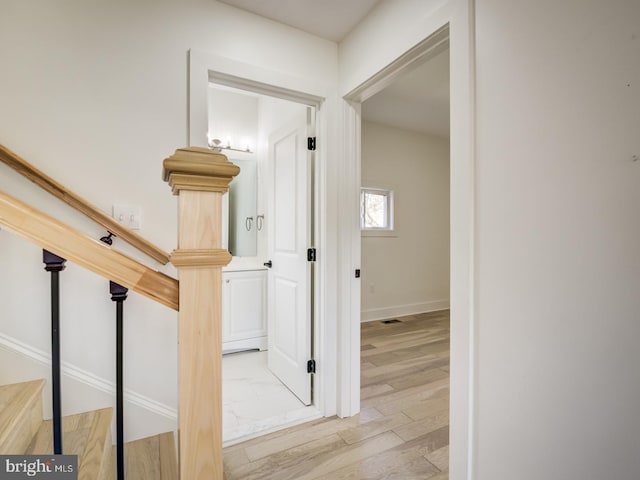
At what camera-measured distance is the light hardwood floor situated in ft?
5.22

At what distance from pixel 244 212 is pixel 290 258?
1.32 metres

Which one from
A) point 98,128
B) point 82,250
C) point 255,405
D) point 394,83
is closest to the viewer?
point 82,250

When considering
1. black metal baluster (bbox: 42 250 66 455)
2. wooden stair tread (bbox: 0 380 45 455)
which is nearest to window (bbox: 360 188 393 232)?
wooden stair tread (bbox: 0 380 45 455)

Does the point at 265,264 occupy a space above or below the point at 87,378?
above

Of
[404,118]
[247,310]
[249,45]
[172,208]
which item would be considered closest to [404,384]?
[247,310]

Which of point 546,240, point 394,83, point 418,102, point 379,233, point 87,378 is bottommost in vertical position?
point 87,378

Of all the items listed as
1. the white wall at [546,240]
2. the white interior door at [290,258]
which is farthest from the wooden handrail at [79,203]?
the white wall at [546,240]

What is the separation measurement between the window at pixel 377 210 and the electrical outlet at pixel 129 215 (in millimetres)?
3255

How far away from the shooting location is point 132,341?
158 cm

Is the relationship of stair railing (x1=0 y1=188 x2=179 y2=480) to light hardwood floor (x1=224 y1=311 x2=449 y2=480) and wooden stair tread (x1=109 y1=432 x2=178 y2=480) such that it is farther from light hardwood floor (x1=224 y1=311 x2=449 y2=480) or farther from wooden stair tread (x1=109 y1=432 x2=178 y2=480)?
light hardwood floor (x1=224 y1=311 x2=449 y2=480)

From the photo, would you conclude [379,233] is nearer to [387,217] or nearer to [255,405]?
[387,217]

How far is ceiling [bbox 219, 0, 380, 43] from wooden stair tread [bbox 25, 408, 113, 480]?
226 cm

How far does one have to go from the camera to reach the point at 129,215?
A: 5.18ft

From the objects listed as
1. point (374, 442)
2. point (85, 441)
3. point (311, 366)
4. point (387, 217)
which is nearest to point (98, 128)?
point (85, 441)
